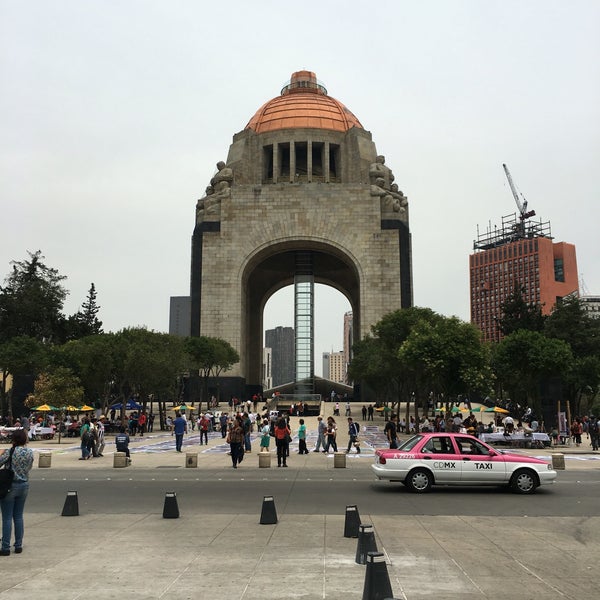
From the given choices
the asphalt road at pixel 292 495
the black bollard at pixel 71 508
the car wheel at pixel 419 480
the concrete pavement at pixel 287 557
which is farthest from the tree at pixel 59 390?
the car wheel at pixel 419 480

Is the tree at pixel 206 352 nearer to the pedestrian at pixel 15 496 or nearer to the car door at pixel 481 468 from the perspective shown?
the car door at pixel 481 468

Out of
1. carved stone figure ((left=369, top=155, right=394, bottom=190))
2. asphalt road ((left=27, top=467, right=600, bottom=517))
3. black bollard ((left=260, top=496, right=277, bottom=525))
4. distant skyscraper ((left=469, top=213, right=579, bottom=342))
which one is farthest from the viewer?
distant skyscraper ((left=469, top=213, right=579, bottom=342))

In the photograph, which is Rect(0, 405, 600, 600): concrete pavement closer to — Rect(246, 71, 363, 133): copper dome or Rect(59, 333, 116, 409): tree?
Rect(59, 333, 116, 409): tree

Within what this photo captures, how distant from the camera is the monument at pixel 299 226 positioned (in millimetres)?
65250

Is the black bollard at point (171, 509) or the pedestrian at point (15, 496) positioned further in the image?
the black bollard at point (171, 509)

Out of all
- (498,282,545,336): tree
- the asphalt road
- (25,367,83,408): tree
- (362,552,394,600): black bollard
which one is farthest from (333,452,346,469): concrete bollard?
(498,282,545,336): tree

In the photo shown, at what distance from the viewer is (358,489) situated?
1502 cm

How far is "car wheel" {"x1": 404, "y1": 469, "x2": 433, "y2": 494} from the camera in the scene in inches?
561

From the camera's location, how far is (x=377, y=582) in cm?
566

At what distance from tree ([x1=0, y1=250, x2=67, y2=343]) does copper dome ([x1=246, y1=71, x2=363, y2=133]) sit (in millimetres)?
30800

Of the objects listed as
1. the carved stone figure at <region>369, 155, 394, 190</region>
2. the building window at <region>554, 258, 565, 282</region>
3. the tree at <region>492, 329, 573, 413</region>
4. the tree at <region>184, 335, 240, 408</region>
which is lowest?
the tree at <region>492, 329, 573, 413</region>

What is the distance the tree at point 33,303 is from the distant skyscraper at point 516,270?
314 ft

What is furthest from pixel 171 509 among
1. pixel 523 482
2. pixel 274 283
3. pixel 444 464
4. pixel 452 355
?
pixel 274 283

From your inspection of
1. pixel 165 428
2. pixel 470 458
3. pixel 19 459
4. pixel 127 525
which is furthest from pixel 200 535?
pixel 165 428
